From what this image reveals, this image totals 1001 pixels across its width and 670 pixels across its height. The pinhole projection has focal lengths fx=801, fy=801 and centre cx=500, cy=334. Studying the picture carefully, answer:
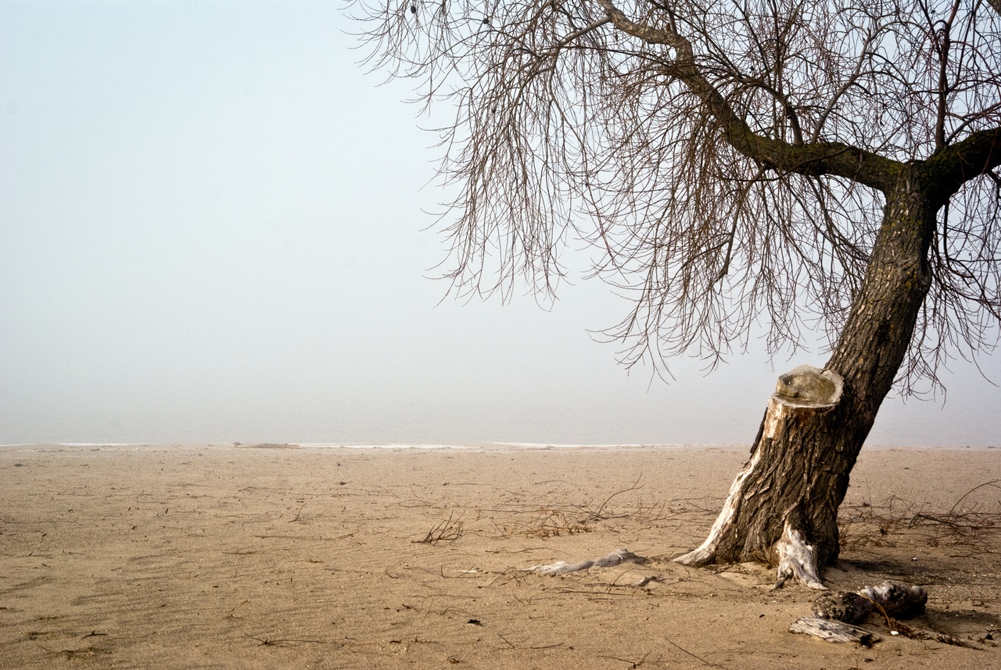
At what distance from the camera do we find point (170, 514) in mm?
6891

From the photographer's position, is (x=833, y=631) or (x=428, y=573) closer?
(x=833, y=631)

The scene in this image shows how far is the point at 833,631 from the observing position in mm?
3617

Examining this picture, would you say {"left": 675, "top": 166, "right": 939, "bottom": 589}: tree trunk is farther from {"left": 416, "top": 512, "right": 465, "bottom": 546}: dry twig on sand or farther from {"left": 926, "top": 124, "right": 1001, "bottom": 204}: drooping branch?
{"left": 416, "top": 512, "right": 465, "bottom": 546}: dry twig on sand

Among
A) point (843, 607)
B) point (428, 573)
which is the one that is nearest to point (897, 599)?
point (843, 607)

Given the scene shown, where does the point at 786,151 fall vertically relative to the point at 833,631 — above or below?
above

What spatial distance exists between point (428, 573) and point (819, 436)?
8.49 feet

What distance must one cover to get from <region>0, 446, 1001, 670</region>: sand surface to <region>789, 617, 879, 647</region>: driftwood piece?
0.05 metres

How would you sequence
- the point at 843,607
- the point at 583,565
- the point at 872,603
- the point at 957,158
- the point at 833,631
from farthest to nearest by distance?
the point at 957,158, the point at 583,565, the point at 872,603, the point at 843,607, the point at 833,631

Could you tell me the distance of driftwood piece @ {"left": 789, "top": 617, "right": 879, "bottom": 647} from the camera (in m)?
3.57

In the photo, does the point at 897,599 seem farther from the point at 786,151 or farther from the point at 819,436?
the point at 786,151

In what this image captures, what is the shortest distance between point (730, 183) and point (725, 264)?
62 centimetres

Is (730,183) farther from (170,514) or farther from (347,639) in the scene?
(170,514)

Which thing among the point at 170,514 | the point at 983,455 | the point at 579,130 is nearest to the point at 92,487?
the point at 170,514

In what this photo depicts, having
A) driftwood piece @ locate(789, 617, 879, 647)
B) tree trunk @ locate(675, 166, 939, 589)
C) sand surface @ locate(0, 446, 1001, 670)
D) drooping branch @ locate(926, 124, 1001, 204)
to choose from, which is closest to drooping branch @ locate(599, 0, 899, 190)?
drooping branch @ locate(926, 124, 1001, 204)
